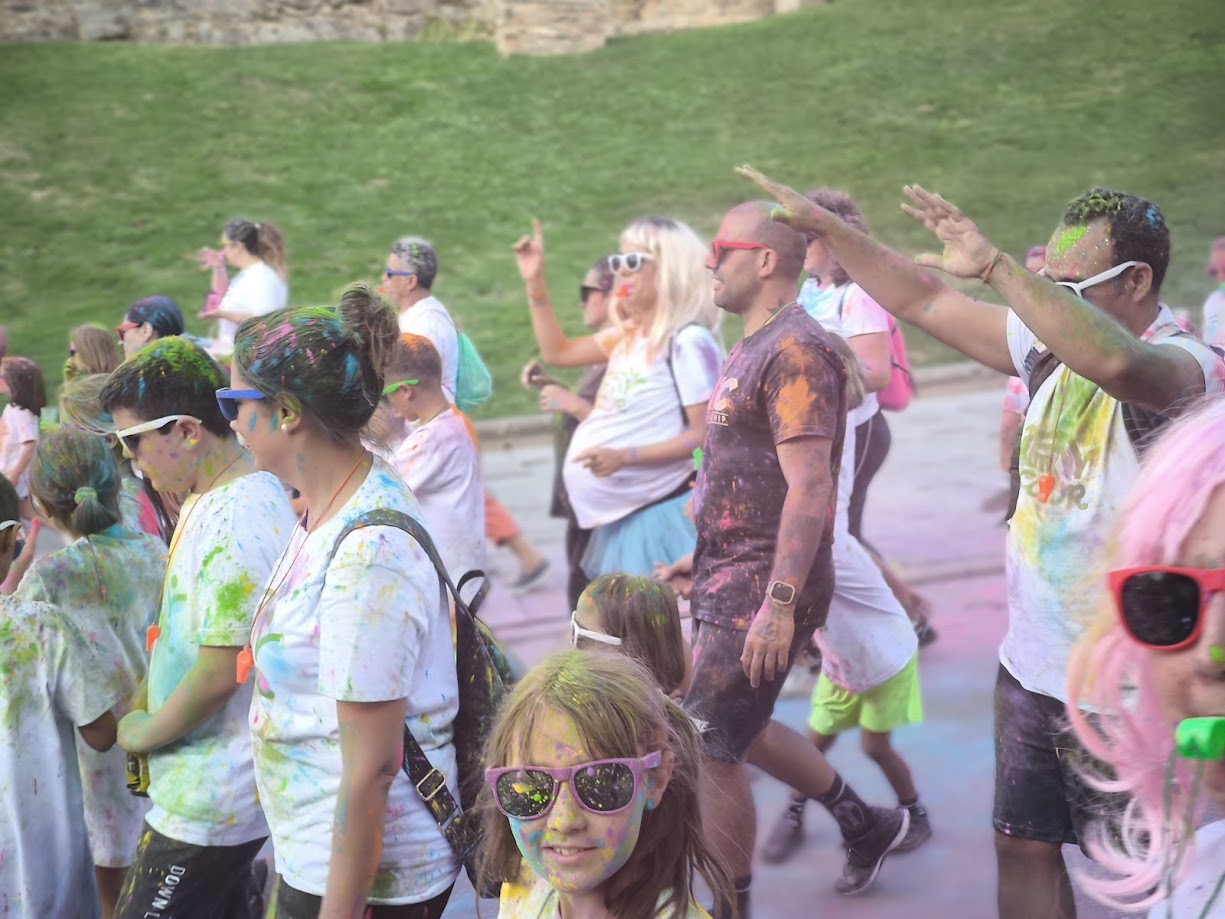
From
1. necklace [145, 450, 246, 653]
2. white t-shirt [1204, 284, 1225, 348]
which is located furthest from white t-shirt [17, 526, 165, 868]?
white t-shirt [1204, 284, 1225, 348]

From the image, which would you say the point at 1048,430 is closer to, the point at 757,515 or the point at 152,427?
the point at 757,515

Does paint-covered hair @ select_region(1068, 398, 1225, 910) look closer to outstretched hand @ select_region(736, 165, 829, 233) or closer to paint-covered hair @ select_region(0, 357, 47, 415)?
outstretched hand @ select_region(736, 165, 829, 233)

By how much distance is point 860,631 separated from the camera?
453 centimetres

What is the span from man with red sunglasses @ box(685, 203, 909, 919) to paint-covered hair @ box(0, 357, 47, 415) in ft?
12.0

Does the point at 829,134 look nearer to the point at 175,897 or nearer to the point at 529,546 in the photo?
the point at 529,546

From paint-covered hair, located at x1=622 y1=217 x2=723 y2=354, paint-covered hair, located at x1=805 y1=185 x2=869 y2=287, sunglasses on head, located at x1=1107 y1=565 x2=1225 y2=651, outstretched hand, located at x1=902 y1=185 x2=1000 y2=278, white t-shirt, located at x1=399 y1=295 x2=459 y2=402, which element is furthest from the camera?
white t-shirt, located at x1=399 y1=295 x2=459 y2=402

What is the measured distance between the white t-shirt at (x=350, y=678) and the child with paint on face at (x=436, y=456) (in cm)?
220

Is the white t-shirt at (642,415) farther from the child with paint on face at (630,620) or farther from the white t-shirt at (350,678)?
the white t-shirt at (350,678)

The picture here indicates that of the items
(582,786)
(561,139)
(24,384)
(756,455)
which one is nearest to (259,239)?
(24,384)

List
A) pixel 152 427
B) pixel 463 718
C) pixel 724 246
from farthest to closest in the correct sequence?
pixel 724 246 → pixel 152 427 → pixel 463 718

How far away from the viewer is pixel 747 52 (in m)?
24.7

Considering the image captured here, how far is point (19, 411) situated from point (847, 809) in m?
4.14

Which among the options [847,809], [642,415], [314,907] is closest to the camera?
[314,907]

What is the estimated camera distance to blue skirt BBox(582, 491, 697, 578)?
5.21 meters
